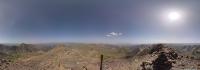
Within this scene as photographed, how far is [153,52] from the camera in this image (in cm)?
12738

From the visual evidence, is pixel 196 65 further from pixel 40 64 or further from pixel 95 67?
pixel 40 64

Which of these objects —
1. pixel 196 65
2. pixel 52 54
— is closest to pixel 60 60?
pixel 52 54

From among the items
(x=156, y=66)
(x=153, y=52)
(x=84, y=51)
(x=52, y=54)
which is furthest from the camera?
(x=84, y=51)

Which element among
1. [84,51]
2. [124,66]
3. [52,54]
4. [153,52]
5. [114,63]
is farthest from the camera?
[84,51]

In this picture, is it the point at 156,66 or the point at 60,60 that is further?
the point at 60,60

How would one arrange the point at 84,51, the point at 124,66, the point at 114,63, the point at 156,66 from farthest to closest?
the point at 84,51, the point at 114,63, the point at 124,66, the point at 156,66

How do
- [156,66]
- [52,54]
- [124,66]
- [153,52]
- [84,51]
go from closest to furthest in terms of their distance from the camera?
[156,66] → [153,52] → [124,66] → [52,54] → [84,51]

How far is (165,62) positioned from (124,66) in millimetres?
25703

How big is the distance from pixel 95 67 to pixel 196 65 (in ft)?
160

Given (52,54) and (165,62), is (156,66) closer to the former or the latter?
(165,62)

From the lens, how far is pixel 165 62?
4582 inches

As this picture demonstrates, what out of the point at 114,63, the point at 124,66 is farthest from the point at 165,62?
the point at 114,63

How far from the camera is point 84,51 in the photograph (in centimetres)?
19525

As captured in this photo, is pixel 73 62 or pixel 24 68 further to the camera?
pixel 73 62
